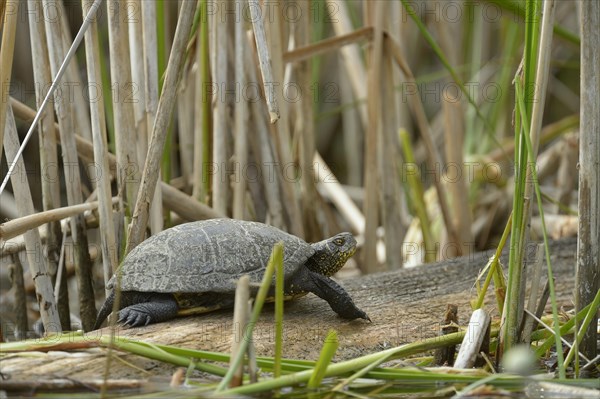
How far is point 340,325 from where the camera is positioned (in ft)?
9.42

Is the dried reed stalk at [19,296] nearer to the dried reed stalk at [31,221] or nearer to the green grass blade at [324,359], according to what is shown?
the dried reed stalk at [31,221]

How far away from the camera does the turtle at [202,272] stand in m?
2.71

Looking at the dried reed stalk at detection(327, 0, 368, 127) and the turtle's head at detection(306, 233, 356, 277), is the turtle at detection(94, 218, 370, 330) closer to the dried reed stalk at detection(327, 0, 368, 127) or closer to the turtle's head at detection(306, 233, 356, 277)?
the turtle's head at detection(306, 233, 356, 277)

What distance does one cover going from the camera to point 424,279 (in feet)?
11.6

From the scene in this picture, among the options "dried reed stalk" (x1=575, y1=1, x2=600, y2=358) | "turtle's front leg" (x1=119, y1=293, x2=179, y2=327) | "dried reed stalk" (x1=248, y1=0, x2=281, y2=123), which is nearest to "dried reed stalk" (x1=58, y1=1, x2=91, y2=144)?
"dried reed stalk" (x1=248, y1=0, x2=281, y2=123)

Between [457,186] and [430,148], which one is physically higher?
[430,148]

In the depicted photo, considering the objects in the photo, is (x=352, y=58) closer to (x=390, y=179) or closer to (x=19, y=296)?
(x=390, y=179)

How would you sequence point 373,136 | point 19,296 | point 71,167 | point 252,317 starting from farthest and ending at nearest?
point 373,136 → point 19,296 → point 71,167 → point 252,317

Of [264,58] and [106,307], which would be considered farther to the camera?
[106,307]

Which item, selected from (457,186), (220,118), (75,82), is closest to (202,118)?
(220,118)

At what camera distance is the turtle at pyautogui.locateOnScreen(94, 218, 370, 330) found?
271 centimetres

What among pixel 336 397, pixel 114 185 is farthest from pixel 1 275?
pixel 336 397

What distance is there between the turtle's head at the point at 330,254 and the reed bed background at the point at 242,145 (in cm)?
52

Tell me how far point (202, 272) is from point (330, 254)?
0.58 m
